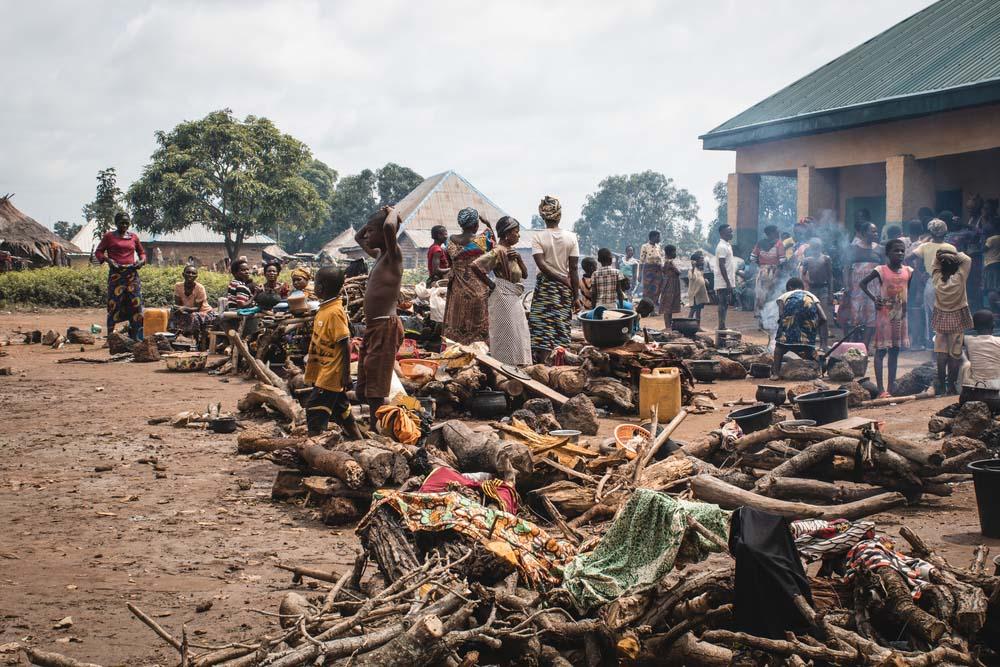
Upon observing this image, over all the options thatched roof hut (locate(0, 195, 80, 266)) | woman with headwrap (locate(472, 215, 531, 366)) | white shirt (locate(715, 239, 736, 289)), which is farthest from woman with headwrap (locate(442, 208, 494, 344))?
thatched roof hut (locate(0, 195, 80, 266))

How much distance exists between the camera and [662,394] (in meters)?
9.48

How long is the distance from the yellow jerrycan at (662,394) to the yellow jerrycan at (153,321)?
9.53 metres

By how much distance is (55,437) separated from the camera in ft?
27.8

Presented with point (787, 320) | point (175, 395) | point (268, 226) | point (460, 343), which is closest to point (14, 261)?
point (268, 226)

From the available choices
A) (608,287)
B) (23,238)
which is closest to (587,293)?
(608,287)

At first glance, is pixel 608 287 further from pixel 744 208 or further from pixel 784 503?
pixel 744 208

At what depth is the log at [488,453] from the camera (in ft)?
20.0

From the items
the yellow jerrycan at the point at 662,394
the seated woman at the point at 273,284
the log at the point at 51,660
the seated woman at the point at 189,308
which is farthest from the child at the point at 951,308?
the seated woman at the point at 189,308

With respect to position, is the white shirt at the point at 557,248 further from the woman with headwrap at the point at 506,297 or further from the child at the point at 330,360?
the child at the point at 330,360

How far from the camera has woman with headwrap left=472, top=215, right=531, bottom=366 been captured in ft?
33.2

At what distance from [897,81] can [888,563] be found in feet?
52.0

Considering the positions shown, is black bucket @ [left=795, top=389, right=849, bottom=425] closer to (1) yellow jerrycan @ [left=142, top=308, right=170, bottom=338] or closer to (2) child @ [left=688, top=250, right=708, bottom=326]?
(2) child @ [left=688, top=250, right=708, bottom=326]

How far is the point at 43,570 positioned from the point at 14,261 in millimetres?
30790

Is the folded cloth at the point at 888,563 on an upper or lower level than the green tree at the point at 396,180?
lower
